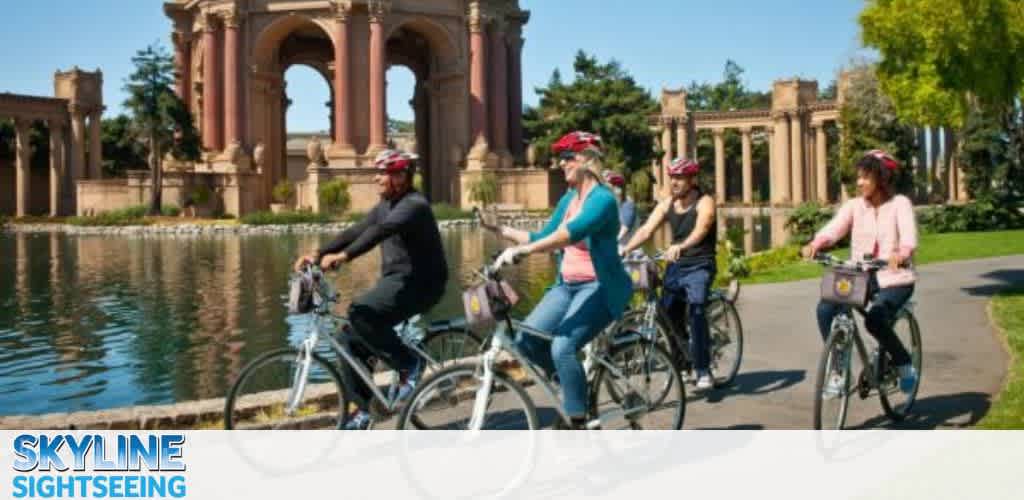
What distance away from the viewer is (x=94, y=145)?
68.8 m

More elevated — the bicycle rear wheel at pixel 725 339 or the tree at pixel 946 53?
the tree at pixel 946 53

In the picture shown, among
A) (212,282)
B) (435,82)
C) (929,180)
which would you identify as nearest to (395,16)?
(435,82)

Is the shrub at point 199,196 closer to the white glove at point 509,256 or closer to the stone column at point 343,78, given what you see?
the stone column at point 343,78

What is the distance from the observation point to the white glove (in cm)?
530

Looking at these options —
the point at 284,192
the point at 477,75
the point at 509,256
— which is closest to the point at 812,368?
the point at 509,256

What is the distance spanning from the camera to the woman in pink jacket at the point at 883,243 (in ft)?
21.9

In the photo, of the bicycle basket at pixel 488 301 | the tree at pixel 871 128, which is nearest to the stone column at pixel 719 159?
the tree at pixel 871 128

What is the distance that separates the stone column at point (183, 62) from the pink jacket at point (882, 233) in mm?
65202

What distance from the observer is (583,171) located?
5750 mm

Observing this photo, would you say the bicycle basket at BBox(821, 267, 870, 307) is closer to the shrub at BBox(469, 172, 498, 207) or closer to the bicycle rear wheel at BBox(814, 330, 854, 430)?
the bicycle rear wheel at BBox(814, 330, 854, 430)
